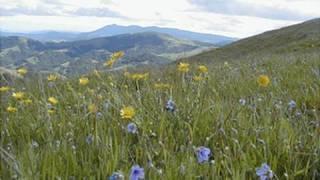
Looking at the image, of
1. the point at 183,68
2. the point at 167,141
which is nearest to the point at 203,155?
the point at 167,141

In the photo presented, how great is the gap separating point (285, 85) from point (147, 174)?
13.3ft

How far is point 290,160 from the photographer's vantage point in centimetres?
276

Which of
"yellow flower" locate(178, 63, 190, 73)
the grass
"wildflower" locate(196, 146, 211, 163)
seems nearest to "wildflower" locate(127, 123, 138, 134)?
the grass

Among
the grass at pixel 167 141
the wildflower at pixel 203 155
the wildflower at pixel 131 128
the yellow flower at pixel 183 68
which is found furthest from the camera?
the yellow flower at pixel 183 68

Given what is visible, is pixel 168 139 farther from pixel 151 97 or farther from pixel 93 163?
pixel 151 97

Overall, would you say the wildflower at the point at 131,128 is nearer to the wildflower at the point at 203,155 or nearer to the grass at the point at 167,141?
the grass at the point at 167,141

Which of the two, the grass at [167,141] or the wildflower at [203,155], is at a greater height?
the wildflower at [203,155]

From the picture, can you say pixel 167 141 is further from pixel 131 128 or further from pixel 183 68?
pixel 183 68


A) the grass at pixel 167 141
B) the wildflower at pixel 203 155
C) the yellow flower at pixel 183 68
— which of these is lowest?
the grass at pixel 167 141

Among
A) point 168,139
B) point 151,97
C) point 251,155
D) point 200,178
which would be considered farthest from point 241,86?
point 200,178

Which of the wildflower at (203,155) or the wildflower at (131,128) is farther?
the wildflower at (131,128)

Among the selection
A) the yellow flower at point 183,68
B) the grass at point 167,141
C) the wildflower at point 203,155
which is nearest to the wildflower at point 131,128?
the grass at point 167,141

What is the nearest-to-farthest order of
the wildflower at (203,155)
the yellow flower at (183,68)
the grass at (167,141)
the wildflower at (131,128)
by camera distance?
the wildflower at (203,155) → the grass at (167,141) → the wildflower at (131,128) → the yellow flower at (183,68)

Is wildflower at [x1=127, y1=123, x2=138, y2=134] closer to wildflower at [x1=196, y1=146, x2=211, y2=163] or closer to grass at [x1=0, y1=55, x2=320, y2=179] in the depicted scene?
grass at [x1=0, y1=55, x2=320, y2=179]
